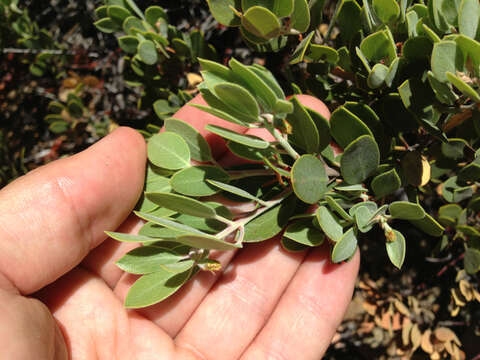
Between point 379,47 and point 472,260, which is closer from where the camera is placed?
point 379,47

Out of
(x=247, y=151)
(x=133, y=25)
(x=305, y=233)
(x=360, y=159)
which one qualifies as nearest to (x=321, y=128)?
(x=360, y=159)

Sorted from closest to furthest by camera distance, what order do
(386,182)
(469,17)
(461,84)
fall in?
(461,84)
(469,17)
(386,182)

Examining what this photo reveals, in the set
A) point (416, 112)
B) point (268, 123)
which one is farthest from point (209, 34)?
point (416, 112)

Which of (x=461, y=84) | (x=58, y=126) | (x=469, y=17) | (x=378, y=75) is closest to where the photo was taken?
(x=461, y=84)

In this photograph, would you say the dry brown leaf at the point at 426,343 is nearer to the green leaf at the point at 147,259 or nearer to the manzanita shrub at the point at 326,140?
the manzanita shrub at the point at 326,140

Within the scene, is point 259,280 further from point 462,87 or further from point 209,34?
point 209,34

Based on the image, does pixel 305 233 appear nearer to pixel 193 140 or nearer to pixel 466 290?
pixel 193 140
